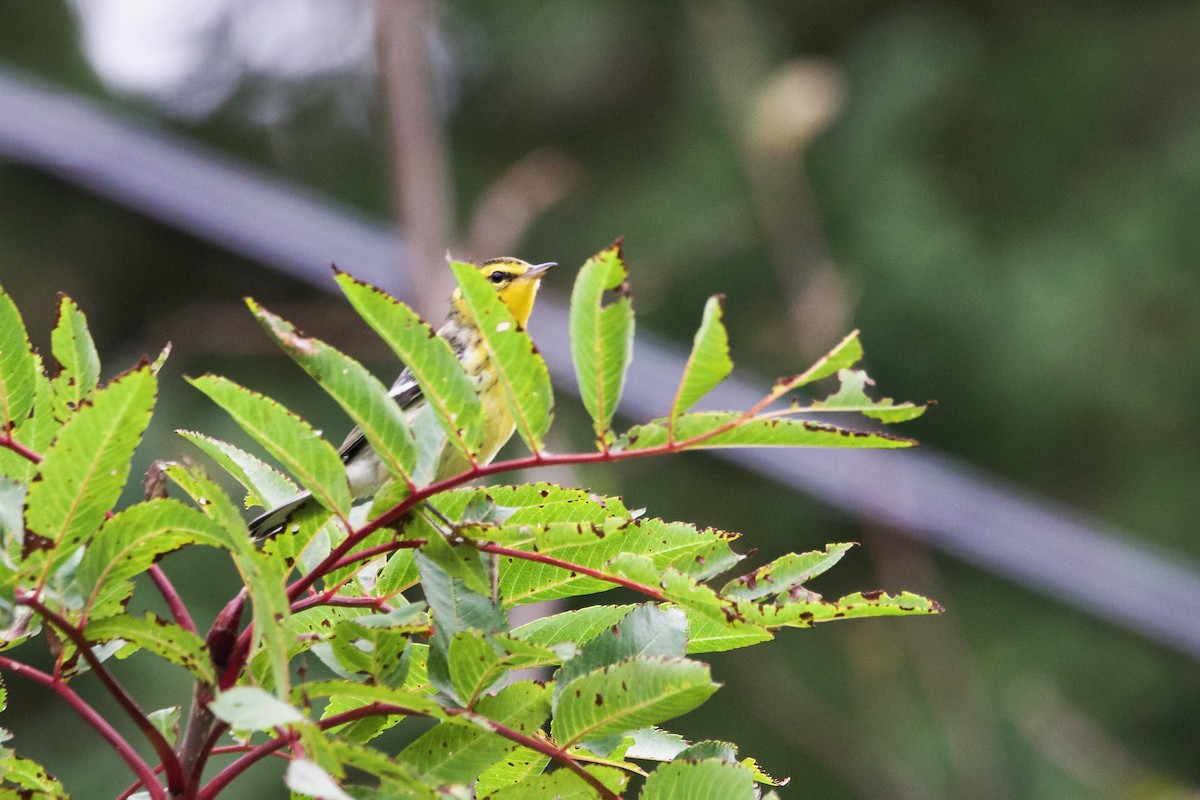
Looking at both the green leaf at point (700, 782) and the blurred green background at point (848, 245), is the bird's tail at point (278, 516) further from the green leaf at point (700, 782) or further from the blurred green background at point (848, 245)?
the blurred green background at point (848, 245)

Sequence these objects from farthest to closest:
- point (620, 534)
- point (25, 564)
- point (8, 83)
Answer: point (8, 83)
point (620, 534)
point (25, 564)

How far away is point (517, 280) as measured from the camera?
3.73m

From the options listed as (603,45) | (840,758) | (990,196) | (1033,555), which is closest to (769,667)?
(840,758)

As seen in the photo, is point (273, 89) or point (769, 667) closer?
point (769, 667)

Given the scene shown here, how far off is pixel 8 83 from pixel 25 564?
7122 millimetres

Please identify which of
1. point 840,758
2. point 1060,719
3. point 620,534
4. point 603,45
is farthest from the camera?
point 603,45

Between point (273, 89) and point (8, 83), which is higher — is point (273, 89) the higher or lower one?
the higher one

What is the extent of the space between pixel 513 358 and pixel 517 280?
2537 mm

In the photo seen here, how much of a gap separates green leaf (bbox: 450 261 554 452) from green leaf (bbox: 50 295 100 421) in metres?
0.39

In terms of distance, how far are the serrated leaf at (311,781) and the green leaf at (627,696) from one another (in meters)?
0.27

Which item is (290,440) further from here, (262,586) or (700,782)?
(700,782)

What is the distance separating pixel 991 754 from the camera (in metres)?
9.55

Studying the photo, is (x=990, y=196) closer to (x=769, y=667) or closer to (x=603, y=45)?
(x=603, y=45)

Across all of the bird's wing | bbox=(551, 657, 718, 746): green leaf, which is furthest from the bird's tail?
the bird's wing
